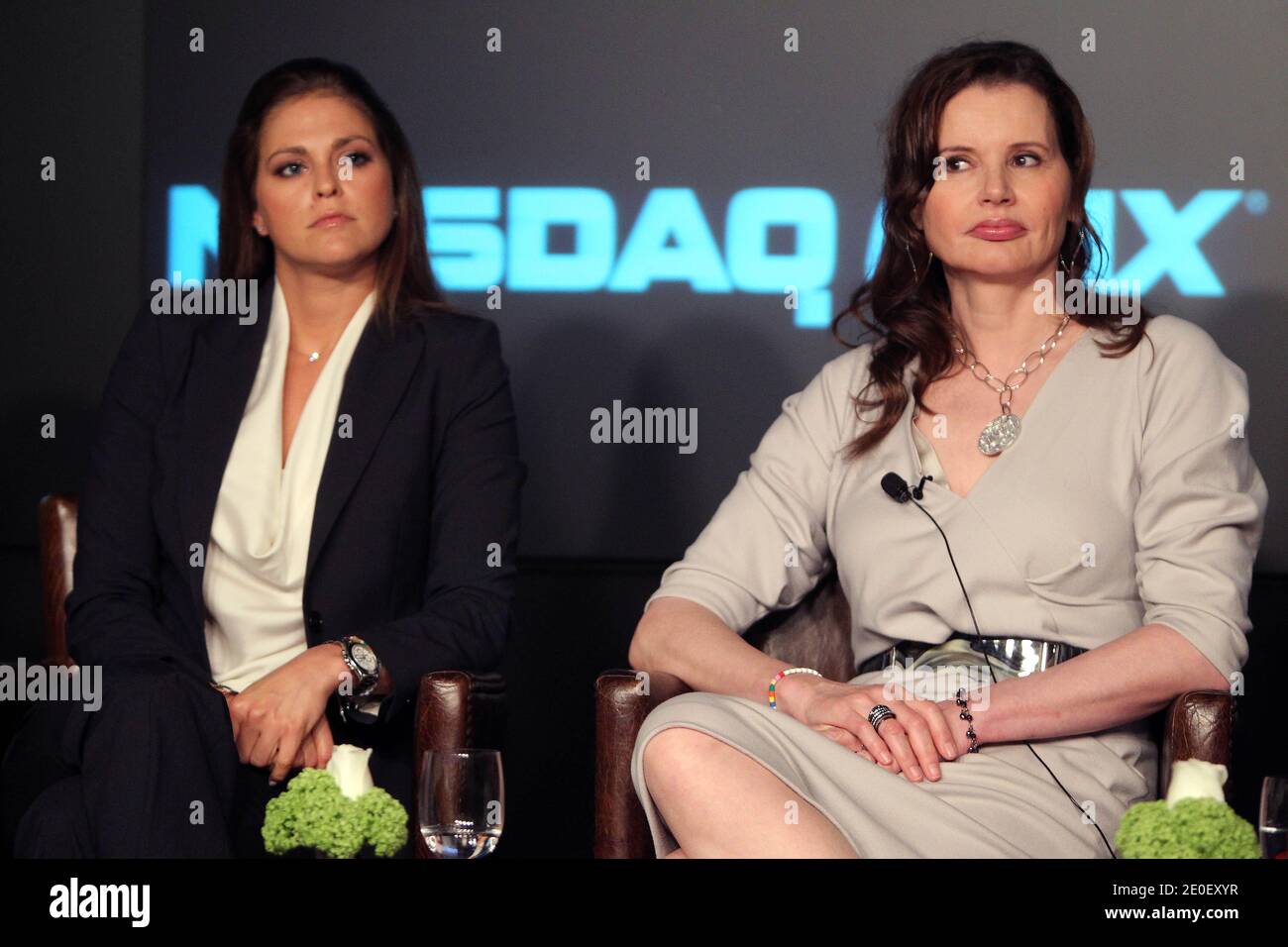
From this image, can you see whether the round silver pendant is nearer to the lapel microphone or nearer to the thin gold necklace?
the lapel microphone

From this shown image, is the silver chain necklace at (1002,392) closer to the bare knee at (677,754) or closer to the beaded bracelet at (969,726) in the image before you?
the beaded bracelet at (969,726)

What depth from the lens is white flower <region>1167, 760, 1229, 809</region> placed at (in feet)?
7.72

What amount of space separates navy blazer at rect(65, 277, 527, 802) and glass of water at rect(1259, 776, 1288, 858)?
150 cm

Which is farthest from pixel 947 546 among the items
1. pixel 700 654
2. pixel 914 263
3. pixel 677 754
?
pixel 677 754

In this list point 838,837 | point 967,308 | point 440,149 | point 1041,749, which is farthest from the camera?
point 440,149

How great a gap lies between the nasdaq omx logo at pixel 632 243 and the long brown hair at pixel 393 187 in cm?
126

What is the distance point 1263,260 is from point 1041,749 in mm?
2222

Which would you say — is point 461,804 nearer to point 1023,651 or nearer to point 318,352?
point 1023,651

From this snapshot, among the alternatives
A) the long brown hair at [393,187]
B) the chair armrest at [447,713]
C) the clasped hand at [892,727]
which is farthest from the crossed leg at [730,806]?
the long brown hair at [393,187]

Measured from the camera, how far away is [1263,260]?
15.1 ft

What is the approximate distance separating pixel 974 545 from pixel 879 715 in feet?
1.28

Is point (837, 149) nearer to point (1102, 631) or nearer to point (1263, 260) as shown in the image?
point (1263, 260)

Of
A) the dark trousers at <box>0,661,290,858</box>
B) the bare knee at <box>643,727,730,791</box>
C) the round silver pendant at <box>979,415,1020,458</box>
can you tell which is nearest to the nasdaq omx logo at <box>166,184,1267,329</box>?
the round silver pendant at <box>979,415,1020,458</box>

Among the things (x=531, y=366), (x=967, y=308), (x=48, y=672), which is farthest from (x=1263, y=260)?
(x=48, y=672)
